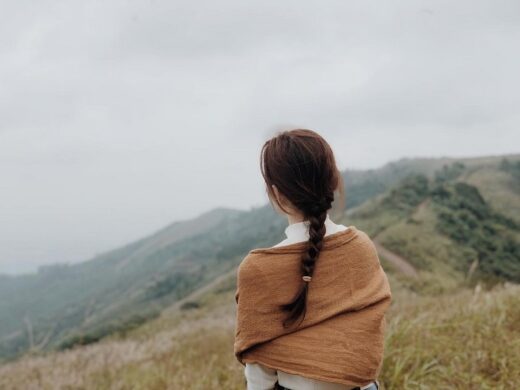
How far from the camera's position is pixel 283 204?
6.94 ft

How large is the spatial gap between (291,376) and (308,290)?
380mm

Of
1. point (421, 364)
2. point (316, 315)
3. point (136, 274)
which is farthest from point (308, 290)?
point (136, 274)

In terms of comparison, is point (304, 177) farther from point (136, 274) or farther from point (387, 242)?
point (136, 274)

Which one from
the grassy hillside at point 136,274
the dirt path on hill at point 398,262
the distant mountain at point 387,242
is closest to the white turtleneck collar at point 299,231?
the distant mountain at point 387,242

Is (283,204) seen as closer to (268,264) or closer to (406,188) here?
(268,264)

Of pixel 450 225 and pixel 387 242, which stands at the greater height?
pixel 387 242

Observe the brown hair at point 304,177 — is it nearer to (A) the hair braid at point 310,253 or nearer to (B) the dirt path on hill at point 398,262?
(A) the hair braid at point 310,253

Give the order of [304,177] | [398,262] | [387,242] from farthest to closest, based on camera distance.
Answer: [387,242] → [398,262] → [304,177]

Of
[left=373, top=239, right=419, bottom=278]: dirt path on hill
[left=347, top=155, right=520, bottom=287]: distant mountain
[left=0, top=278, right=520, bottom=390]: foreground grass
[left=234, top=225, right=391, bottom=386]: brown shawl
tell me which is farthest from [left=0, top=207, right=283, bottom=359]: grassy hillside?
[left=234, top=225, right=391, bottom=386]: brown shawl

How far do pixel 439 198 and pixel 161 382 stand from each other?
43.6 metres

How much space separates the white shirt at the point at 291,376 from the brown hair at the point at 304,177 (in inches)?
2.4

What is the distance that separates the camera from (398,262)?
3161 centimetres

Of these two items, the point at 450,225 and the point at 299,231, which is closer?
the point at 299,231

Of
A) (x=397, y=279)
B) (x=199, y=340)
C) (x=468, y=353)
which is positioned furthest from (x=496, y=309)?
(x=397, y=279)
